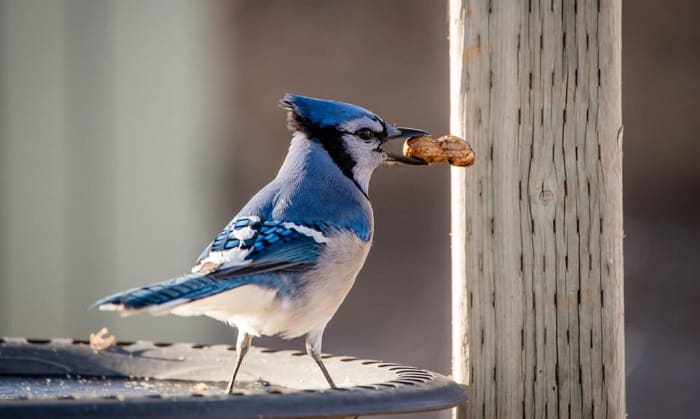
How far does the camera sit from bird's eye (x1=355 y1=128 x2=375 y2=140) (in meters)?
2.38

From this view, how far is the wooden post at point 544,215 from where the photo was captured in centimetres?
191

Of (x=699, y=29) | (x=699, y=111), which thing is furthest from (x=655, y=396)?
(x=699, y=29)

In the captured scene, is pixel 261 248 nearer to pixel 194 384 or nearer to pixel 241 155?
pixel 194 384

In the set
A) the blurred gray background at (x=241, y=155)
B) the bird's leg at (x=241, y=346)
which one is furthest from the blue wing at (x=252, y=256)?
the blurred gray background at (x=241, y=155)

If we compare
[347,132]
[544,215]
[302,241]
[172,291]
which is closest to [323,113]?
[347,132]

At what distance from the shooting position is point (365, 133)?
2.38 meters

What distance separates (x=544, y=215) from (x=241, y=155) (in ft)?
9.13

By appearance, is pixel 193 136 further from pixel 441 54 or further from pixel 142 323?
pixel 441 54

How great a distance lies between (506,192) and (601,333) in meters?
0.28

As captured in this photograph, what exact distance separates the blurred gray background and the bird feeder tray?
6.24 ft

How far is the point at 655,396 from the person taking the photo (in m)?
3.91

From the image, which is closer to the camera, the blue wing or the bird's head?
the blue wing

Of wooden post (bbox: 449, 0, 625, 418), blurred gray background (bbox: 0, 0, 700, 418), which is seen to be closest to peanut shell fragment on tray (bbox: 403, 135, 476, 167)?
wooden post (bbox: 449, 0, 625, 418)

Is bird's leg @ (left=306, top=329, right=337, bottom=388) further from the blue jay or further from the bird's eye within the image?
the bird's eye
